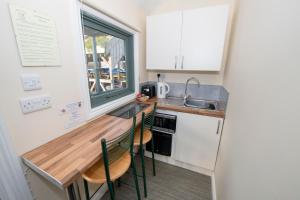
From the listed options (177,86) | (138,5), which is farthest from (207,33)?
(138,5)

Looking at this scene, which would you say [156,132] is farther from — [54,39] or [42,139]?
[54,39]

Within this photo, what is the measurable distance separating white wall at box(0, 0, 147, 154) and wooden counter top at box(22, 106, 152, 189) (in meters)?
0.08

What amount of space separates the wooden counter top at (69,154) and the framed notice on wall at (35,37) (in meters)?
0.58

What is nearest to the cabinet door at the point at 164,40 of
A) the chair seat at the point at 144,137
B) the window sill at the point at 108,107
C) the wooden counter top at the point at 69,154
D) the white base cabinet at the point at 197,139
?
the window sill at the point at 108,107

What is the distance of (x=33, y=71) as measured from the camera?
0.84 meters

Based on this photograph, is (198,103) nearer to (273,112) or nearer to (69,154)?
(273,112)

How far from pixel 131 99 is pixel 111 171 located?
3.95 feet

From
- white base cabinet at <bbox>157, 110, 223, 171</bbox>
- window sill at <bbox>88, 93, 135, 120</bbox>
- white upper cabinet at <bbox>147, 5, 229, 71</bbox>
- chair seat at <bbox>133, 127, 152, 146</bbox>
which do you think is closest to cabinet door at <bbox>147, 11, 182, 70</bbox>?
white upper cabinet at <bbox>147, 5, 229, 71</bbox>


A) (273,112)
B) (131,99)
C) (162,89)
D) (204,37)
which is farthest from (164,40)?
(273,112)

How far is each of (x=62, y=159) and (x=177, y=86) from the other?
191cm

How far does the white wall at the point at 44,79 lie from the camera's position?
2.37ft

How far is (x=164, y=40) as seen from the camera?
6.17 ft

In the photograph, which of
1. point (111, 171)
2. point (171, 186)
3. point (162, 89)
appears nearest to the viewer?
point (111, 171)

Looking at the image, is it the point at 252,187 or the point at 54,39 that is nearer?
the point at 252,187
